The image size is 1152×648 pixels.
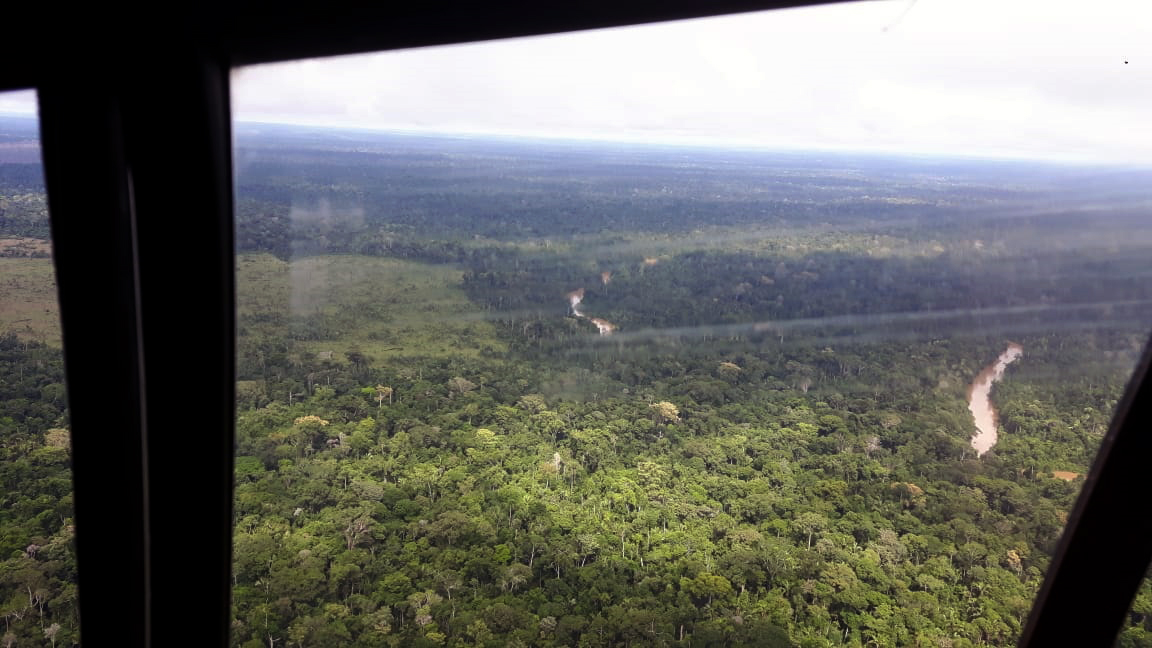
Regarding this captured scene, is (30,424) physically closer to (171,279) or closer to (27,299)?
(27,299)

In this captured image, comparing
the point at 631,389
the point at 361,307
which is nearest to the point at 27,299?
the point at 361,307

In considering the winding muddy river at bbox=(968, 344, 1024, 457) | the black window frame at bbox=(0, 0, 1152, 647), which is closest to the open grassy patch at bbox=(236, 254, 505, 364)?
the black window frame at bbox=(0, 0, 1152, 647)

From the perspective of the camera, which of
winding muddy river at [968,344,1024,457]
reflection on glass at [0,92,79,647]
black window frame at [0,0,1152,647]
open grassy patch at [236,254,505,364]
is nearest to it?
black window frame at [0,0,1152,647]

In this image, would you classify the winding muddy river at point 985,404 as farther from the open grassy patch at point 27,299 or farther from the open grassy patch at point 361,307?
the open grassy patch at point 27,299

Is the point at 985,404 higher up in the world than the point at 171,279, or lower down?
lower down

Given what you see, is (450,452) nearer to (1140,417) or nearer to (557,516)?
(557,516)

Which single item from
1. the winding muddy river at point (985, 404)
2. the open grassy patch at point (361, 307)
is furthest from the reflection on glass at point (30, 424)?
the winding muddy river at point (985, 404)

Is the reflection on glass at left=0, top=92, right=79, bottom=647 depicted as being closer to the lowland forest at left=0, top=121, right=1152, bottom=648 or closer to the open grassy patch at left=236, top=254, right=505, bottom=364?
the lowland forest at left=0, top=121, right=1152, bottom=648
